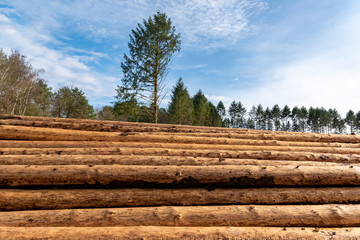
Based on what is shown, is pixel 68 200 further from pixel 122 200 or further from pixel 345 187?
pixel 345 187

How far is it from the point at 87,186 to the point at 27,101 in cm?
2913

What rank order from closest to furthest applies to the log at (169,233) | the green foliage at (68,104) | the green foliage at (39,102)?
the log at (169,233) < the green foliage at (39,102) < the green foliage at (68,104)

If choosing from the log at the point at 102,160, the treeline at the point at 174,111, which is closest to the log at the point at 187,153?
the log at the point at 102,160

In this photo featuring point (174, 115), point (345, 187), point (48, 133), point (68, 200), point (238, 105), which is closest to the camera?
point (68, 200)

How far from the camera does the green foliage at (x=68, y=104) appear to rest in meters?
27.2

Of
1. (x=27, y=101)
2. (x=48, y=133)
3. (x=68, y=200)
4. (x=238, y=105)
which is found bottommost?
(x=68, y=200)

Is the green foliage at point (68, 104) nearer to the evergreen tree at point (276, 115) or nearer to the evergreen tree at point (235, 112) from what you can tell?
the evergreen tree at point (235, 112)

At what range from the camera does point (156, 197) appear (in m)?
2.57

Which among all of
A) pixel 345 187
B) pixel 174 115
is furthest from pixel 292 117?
pixel 345 187

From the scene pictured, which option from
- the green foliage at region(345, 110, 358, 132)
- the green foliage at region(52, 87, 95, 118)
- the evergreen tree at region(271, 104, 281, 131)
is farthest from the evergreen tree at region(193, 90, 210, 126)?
the green foliage at region(345, 110, 358, 132)

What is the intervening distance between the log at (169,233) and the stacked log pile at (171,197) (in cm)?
1

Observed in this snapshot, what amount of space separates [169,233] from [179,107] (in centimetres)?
2060

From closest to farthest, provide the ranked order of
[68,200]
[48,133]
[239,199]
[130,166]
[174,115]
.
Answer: [68,200], [239,199], [130,166], [48,133], [174,115]

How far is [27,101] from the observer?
2459cm
